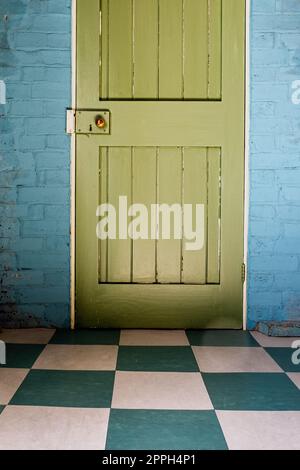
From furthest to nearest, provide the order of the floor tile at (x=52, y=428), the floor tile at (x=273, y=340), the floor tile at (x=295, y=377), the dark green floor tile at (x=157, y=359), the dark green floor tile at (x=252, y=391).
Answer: the floor tile at (x=273, y=340) → the dark green floor tile at (x=157, y=359) → the floor tile at (x=295, y=377) → the dark green floor tile at (x=252, y=391) → the floor tile at (x=52, y=428)

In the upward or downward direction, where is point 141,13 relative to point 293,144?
upward

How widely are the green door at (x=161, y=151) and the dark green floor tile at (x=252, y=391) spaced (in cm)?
78

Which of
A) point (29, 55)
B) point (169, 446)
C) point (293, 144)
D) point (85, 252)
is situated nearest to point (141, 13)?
point (29, 55)

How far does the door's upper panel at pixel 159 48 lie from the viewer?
270cm

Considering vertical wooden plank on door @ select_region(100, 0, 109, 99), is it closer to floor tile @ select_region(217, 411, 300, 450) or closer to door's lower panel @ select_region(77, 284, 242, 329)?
door's lower panel @ select_region(77, 284, 242, 329)

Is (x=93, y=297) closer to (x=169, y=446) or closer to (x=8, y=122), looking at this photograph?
(x=8, y=122)

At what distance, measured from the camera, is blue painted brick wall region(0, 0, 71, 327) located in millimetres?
2701

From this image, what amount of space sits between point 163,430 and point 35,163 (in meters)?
1.76

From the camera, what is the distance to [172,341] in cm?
250

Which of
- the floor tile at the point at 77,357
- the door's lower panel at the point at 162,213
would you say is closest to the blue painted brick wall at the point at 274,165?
the door's lower panel at the point at 162,213

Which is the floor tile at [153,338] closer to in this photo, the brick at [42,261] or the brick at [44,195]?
the brick at [42,261]
